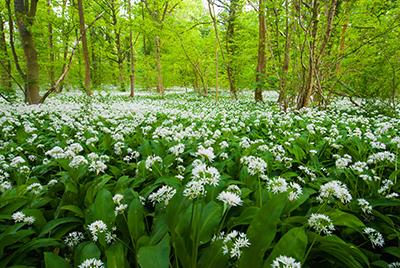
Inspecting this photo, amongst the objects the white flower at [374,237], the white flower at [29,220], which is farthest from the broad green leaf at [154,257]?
the white flower at [374,237]

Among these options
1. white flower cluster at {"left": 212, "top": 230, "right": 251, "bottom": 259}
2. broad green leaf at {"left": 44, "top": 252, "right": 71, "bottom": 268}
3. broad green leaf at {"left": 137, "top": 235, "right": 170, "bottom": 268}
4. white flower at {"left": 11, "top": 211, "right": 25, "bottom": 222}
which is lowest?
broad green leaf at {"left": 44, "top": 252, "right": 71, "bottom": 268}

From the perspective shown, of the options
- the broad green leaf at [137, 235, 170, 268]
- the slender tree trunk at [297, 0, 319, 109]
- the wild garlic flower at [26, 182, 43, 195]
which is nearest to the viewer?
the broad green leaf at [137, 235, 170, 268]

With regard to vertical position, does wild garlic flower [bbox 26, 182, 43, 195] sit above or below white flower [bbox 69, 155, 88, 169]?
below

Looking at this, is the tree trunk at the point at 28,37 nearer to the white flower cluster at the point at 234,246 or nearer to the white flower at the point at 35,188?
the white flower at the point at 35,188

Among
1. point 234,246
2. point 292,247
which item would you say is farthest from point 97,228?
point 292,247

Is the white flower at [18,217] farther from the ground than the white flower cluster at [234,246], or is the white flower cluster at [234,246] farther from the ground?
the white flower cluster at [234,246]

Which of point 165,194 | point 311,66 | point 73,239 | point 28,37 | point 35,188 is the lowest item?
point 73,239

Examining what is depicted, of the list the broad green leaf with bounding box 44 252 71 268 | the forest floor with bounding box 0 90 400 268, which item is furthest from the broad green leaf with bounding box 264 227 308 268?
the broad green leaf with bounding box 44 252 71 268

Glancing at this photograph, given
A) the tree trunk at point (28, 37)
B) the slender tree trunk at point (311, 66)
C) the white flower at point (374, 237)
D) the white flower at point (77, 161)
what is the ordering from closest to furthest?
the white flower at point (374, 237), the white flower at point (77, 161), the slender tree trunk at point (311, 66), the tree trunk at point (28, 37)

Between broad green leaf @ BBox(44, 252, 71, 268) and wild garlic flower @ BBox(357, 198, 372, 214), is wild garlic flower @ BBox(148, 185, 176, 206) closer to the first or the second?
broad green leaf @ BBox(44, 252, 71, 268)

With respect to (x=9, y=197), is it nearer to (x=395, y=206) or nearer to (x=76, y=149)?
(x=76, y=149)

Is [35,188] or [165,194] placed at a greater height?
[165,194]

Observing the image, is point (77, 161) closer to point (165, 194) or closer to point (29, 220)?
point (29, 220)

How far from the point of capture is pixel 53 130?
14.4 ft
